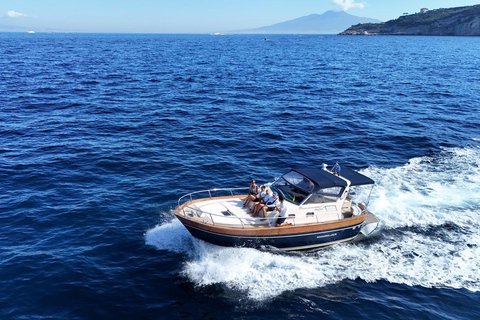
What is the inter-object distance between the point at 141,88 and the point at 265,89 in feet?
56.7

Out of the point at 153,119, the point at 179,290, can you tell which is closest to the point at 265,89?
the point at 153,119

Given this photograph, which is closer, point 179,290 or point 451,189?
point 179,290

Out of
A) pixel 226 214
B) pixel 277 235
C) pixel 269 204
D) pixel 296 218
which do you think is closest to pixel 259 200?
pixel 269 204

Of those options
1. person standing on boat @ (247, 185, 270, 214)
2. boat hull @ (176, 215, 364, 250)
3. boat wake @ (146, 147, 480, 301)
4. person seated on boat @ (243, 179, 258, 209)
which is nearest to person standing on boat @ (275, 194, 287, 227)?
boat hull @ (176, 215, 364, 250)

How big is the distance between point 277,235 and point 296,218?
1.36 meters

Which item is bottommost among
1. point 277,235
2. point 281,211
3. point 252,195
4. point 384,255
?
point 384,255

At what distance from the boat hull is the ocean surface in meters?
0.48

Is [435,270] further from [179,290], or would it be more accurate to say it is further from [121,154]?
[121,154]

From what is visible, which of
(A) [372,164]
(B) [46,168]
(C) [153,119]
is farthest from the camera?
(C) [153,119]

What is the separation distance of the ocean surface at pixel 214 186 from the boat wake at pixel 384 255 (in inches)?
3.4

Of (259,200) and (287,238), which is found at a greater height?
(259,200)

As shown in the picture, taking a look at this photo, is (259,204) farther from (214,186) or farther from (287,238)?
(214,186)

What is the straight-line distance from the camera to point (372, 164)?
28.9 m

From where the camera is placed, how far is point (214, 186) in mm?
24781
